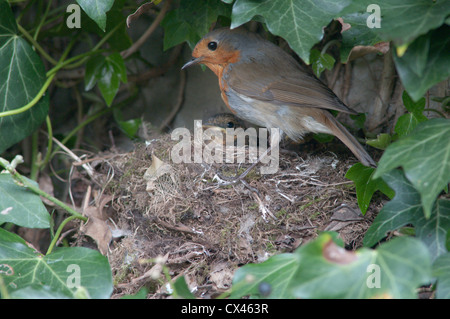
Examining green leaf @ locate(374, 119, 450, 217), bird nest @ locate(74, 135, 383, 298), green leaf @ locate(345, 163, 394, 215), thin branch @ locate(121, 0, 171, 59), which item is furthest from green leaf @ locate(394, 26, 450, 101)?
thin branch @ locate(121, 0, 171, 59)

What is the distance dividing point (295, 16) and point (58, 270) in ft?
5.36

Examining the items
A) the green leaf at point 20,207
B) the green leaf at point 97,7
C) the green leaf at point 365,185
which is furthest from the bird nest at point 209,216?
the green leaf at point 97,7

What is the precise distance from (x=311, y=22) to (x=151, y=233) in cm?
157

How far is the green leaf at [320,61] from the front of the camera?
3.09 m

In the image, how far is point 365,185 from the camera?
259 cm

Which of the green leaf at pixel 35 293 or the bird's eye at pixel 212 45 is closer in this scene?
the green leaf at pixel 35 293

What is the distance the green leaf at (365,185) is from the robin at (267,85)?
1.24 ft

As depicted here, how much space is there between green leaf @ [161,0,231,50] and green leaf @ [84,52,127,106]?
45 cm

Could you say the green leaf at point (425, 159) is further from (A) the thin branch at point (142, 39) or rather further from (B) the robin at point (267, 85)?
(A) the thin branch at point (142, 39)

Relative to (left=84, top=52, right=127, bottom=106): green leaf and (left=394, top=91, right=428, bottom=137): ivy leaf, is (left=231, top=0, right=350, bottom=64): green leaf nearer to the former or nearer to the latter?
(left=394, top=91, right=428, bottom=137): ivy leaf

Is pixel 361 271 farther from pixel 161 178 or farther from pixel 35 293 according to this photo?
pixel 161 178

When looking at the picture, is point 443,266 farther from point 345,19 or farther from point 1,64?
point 1,64

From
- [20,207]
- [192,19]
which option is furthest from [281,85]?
[20,207]

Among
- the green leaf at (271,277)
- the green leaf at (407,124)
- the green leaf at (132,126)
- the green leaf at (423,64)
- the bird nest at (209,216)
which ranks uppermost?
the green leaf at (423,64)
